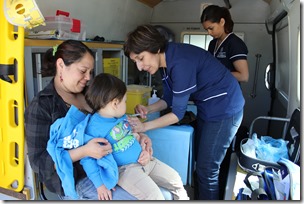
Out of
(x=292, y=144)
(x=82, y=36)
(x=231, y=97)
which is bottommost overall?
(x=292, y=144)

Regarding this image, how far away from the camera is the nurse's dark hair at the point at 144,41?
1520 millimetres

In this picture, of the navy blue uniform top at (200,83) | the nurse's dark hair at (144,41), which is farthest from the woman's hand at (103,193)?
the nurse's dark hair at (144,41)

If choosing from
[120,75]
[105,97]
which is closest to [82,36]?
[120,75]

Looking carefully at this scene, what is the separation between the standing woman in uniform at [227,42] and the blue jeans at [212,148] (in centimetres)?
Answer: 49

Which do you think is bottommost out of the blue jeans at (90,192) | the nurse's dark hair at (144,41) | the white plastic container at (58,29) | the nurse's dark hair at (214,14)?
the blue jeans at (90,192)

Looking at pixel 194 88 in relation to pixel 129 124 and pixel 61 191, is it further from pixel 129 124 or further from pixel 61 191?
pixel 61 191

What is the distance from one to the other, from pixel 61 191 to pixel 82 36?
1.44m

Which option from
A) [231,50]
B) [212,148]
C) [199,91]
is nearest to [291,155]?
[212,148]

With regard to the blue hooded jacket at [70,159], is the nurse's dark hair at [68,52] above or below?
above

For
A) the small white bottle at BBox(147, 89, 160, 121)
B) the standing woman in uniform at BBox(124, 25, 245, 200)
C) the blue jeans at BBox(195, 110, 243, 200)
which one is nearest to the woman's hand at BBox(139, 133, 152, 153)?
the standing woman in uniform at BBox(124, 25, 245, 200)

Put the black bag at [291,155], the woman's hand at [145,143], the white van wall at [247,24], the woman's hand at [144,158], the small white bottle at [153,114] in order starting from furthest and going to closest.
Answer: the white van wall at [247,24]
the small white bottle at [153,114]
the black bag at [291,155]
the woman's hand at [145,143]
the woman's hand at [144,158]

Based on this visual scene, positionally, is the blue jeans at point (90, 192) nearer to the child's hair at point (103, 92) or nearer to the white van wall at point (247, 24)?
the child's hair at point (103, 92)

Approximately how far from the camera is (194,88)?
1599 mm

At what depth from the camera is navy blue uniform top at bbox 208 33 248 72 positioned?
2.19 m
